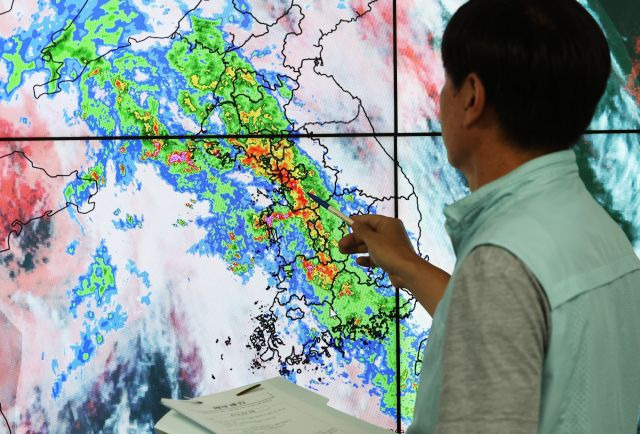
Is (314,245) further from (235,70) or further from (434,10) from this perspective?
(434,10)

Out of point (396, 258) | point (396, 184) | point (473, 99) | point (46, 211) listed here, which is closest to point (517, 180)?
point (473, 99)

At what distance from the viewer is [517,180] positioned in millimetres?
748

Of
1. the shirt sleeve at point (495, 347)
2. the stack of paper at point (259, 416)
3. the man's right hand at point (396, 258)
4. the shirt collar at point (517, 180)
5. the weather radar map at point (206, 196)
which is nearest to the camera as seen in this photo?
the shirt sleeve at point (495, 347)

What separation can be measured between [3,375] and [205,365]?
0.49m

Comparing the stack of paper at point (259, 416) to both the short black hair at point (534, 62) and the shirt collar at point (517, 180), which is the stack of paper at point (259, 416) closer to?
the shirt collar at point (517, 180)

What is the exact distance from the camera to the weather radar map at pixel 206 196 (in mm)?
1727

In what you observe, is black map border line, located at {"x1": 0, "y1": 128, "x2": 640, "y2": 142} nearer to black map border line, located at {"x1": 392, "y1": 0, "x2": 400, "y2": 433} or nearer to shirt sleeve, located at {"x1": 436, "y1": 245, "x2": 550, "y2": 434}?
black map border line, located at {"x1": 392, "y1": 0, "x2": 400, "y2": 433}

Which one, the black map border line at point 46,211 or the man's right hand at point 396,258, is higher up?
the black map border line at point 46,211

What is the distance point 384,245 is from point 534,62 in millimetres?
550

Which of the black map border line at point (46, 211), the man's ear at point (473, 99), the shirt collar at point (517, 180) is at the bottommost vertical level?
the shirt collar at point (517, 180)

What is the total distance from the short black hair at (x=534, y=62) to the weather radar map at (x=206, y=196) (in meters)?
0.99

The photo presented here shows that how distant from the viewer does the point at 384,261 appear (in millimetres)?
1211

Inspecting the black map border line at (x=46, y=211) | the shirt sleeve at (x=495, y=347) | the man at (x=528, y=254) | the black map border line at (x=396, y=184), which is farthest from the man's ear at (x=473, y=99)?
the black map border line at (x=46, y=211)

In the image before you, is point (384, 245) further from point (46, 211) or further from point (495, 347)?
point (46, 211)
